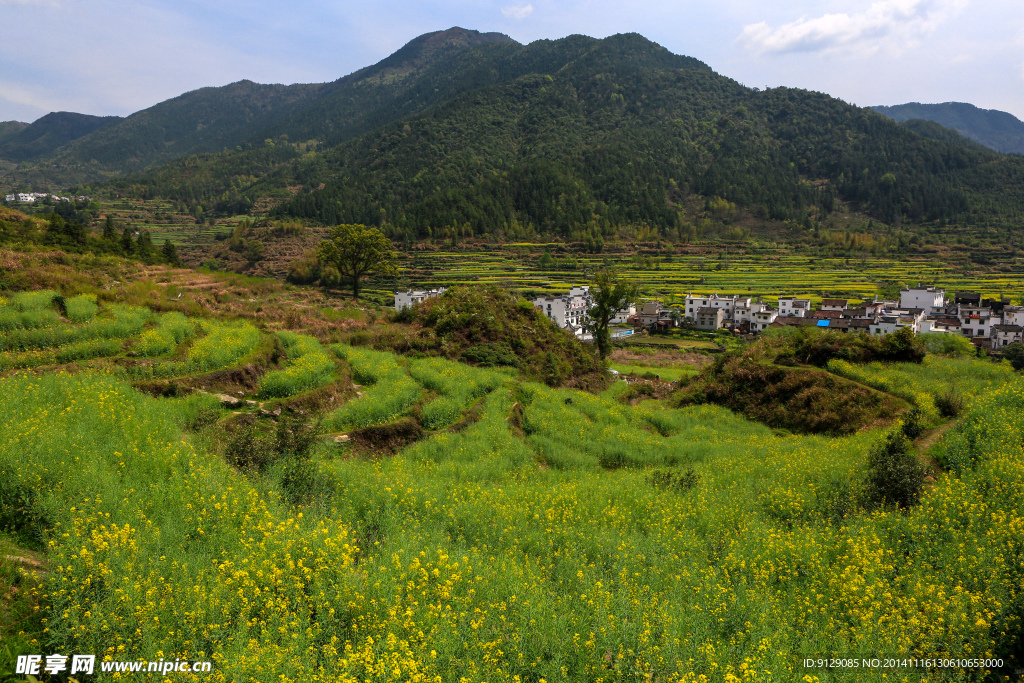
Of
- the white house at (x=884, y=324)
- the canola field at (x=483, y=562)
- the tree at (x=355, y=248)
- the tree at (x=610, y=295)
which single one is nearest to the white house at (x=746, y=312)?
the white house at (x=884, y=324)

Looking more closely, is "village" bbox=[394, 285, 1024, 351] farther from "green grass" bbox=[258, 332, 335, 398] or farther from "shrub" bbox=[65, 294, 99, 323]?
"shrub" bbox=[65, 294, 99, 323]

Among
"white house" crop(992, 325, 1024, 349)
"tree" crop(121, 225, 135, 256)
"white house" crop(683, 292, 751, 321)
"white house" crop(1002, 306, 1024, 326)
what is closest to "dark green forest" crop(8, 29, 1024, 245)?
"white house" crop(683, 292, 751, 321)

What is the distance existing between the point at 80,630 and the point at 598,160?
16957cm

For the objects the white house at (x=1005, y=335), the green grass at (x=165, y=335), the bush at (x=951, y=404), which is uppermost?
the green grass at (x=165, y=335)

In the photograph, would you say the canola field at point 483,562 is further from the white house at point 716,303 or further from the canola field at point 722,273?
the white house at point 716,303

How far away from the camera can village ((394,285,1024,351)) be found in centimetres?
5728

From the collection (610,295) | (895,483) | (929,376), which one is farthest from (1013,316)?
(895,483)

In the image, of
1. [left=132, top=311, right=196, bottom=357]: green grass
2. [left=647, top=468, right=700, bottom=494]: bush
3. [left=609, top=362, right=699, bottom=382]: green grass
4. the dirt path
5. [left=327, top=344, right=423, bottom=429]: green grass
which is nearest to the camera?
the dirt path

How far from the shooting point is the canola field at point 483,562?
4.73m

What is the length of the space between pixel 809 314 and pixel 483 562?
71.7 metres

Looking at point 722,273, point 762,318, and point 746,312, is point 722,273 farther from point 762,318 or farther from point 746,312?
point 762,318

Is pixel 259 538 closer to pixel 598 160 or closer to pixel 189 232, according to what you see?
pixel 189 232

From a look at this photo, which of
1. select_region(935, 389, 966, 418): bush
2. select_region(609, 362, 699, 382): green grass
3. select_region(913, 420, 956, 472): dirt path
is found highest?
select_region(935, 389, 966, 418): bush

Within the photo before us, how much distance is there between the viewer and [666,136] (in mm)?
189125
